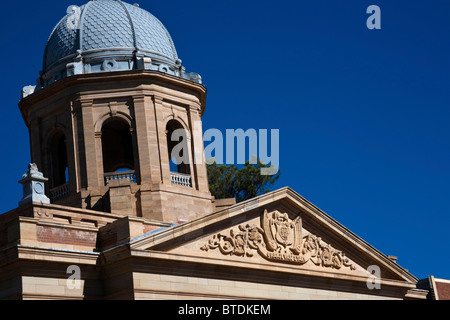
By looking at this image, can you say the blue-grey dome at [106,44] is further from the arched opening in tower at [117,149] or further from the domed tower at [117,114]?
the arched opening in tower at [117,149]

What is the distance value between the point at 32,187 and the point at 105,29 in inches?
422

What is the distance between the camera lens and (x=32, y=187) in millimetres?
32750

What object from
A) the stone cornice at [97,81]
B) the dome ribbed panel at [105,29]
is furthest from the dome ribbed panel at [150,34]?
the stone cornice at [97,81]

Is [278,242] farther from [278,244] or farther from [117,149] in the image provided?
[117,149]

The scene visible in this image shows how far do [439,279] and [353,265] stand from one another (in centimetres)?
1320

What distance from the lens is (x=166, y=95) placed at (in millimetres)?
40500

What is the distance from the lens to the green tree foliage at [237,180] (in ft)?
195

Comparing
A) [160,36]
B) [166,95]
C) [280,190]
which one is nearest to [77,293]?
[280,190]

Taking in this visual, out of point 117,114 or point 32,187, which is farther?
point 117,114

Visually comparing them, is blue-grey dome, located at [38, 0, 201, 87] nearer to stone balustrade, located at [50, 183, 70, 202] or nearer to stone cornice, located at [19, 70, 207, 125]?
stone cornice, located at [19, 70, 207, 125]

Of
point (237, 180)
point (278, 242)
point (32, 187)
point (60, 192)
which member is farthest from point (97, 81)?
point (237, 180)

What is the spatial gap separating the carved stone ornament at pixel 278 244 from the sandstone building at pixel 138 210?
0.05m

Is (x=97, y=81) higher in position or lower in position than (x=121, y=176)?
higher

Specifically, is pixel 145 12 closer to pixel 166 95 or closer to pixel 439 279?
pixel 166 95
